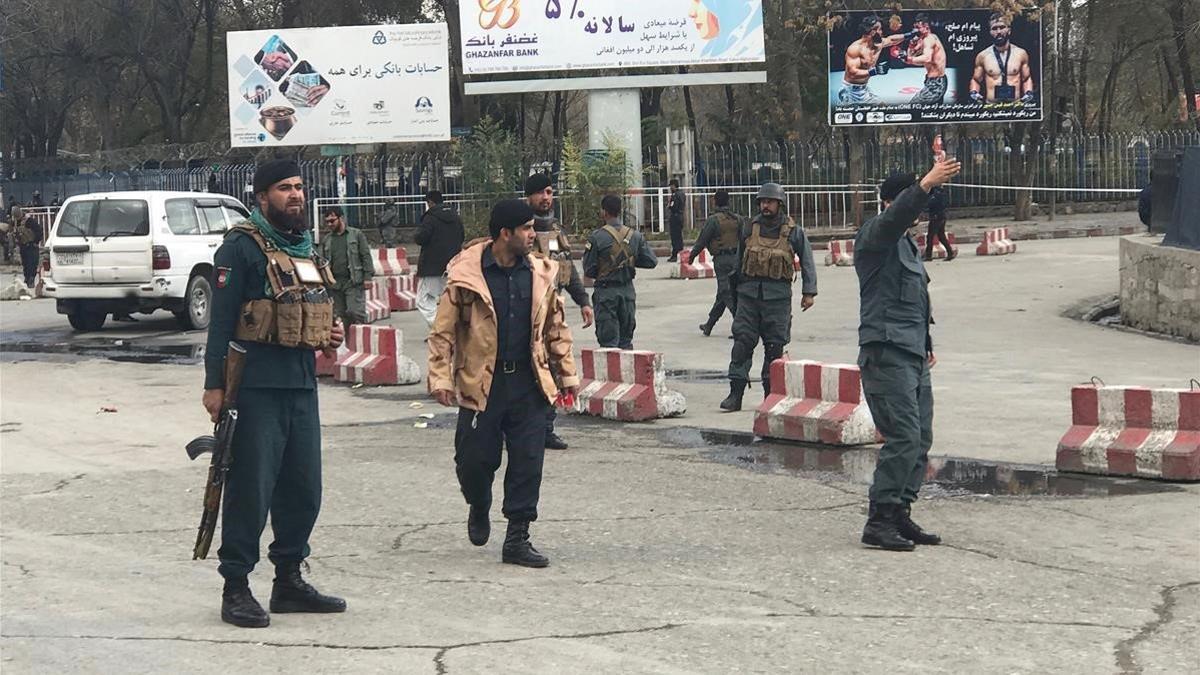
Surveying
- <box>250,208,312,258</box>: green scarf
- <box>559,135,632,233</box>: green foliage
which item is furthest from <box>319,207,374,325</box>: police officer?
<box>559,135,632,233</box>: green foliage

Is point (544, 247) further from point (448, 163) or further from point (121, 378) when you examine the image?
point (448, 163)

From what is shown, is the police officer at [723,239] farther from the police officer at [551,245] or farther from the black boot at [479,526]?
the black boot at [479,526]

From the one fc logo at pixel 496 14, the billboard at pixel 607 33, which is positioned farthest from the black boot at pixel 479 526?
the one fc logo at pixel 496 14

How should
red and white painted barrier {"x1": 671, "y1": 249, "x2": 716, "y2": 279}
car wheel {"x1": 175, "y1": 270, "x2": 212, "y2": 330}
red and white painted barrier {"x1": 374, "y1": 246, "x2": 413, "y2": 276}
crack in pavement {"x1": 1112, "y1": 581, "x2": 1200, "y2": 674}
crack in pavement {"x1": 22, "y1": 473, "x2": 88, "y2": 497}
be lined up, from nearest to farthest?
crack in pavement {"x1": 1112, "y1": 581, "x2": 1200, "y2": 674} → crack in pavement {"x1": 22, "y1": 473, "x2": 88, "y2": 497} → car wheel {"x1": 175, "y1": 270, "x2": 212, "y2": 330} → red and white painted barrier {"x1": 671, "y1": 249, "x2": 716, "y2": 279} → red and white painted barrier {"x1": 374, "y1": 246, "x2": 413, "y2": 276}

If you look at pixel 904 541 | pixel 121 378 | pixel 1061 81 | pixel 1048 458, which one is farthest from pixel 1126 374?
pixel 1061 81

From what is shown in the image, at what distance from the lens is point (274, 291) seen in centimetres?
646

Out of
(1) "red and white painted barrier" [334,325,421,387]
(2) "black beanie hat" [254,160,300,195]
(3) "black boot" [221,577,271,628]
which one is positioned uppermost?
(2) "black beanie hat" [254,160,300,195]

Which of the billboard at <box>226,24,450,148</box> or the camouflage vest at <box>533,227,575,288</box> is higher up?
the billboard at <box>226,24,450,148</box>

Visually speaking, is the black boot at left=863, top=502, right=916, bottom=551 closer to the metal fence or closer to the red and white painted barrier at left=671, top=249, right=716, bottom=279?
the red and white painted barrier at left=671, top=249, right=716, bottom=279

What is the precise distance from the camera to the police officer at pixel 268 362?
6.44 metres

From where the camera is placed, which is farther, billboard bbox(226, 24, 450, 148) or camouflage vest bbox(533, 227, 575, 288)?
billboard bbox(226, 24, 450, 148)

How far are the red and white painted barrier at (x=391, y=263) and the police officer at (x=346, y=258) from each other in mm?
13876

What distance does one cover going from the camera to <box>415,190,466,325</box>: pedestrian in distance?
1628 cm

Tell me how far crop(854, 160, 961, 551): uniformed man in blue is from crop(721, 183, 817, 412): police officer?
13.6ft
